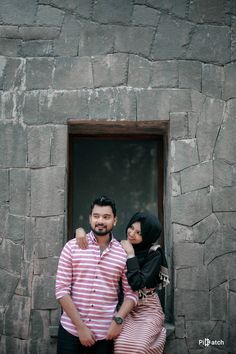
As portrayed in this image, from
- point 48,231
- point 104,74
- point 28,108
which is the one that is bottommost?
point 48,231

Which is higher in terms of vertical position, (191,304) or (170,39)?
(170,39)

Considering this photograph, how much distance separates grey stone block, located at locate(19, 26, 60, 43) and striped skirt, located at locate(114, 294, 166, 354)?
Result: 2.58 metres

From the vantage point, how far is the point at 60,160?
4973mm

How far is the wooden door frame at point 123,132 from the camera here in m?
5.18

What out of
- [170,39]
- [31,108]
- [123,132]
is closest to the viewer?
[31,108]

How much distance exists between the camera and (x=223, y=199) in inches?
197

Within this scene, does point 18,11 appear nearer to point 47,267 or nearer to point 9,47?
point 9,47

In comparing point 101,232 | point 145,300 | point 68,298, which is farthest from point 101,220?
point 145,300

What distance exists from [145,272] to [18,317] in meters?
1.47

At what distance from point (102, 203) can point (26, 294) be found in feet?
4.62

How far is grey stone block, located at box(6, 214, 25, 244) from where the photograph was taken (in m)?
4.93

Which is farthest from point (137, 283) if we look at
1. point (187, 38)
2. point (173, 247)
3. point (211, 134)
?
point (187, 38)

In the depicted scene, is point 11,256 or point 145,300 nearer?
point 145,300

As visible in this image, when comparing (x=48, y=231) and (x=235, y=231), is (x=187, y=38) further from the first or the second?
(x=48, y=231)
